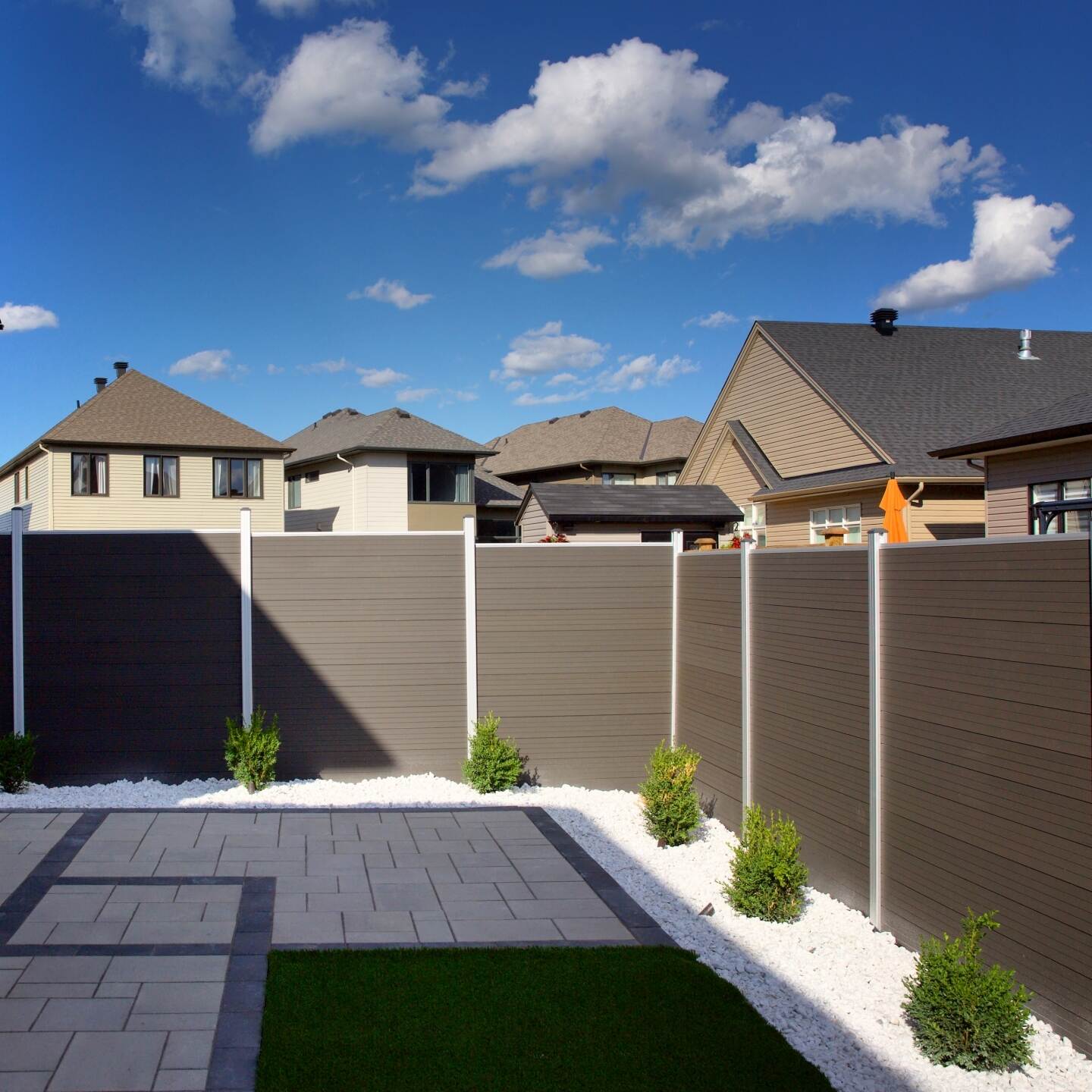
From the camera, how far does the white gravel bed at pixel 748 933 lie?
3.96 meters

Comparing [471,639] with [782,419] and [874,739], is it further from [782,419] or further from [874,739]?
[782,419]

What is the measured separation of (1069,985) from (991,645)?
1.54 meters

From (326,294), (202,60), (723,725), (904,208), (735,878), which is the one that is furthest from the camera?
(326,294)

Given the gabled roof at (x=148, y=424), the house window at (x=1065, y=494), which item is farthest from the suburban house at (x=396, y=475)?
the house window at (x=1065, y=494)

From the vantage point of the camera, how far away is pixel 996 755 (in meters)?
4.57

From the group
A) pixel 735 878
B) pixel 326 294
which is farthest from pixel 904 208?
pixel 735 878

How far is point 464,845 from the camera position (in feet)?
22.7

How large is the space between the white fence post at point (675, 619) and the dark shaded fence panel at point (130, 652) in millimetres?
4182

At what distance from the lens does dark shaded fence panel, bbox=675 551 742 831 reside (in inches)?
303

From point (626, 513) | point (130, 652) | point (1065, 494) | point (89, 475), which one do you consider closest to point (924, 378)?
point (626, 513)

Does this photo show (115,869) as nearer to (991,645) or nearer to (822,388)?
(991,645)

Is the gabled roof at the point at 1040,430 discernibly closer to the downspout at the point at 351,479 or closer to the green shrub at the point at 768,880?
the green shrub at the point at 768,880

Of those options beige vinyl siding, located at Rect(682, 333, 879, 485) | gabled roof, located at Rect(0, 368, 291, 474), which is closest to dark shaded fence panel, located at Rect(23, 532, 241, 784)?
beige vinyl siding, located at Rect(682, 333, 879, 485)

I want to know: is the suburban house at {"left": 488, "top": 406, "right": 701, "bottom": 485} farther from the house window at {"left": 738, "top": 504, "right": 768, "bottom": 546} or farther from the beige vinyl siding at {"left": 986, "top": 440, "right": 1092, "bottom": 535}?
the beige vinyl siding at {"left": 986, "top": 440, "right": 1092, "bottom": 535}
